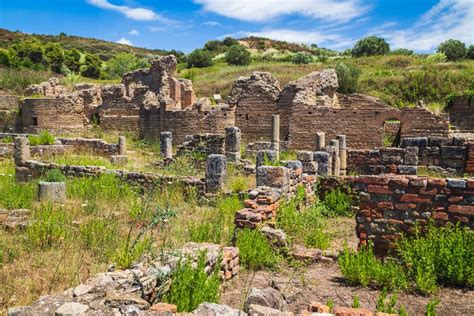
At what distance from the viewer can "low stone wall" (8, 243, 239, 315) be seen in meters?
3.37

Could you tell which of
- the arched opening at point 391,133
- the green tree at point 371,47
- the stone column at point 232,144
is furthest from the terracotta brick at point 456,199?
the green tree at point 371,47

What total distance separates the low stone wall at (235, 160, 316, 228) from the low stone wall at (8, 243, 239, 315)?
5.23 ft

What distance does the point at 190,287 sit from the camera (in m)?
4.34

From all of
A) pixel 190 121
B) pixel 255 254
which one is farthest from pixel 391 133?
pixel 255 254

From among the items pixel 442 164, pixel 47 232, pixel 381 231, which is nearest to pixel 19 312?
pixel 47 232

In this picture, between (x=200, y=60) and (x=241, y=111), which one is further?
(x=200, y=60)

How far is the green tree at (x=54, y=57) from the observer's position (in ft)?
170

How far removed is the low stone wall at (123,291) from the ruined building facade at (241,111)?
54.5 ft

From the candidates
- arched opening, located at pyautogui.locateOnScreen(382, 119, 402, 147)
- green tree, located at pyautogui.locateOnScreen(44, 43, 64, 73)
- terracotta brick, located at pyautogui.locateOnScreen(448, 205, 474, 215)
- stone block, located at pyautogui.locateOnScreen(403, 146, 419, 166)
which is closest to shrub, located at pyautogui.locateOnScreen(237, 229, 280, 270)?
terracotta brick, located at pyautogui.locateOnScreen(448, 205, 474, 215)

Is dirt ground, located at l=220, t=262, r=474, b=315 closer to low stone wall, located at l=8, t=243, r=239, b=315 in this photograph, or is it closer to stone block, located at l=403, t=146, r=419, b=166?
low stone wall, located at l=8, t=243, r=239, b=315

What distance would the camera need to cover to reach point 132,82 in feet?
94.9

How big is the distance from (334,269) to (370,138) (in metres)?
15.1

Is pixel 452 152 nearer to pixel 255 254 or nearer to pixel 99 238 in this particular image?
pixel 255 254

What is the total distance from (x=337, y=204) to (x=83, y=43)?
85587 mm
